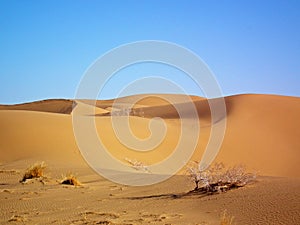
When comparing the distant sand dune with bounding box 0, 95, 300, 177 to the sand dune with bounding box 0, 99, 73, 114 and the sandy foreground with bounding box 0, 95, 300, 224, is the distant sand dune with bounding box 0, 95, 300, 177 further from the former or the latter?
the sand dune with bounding box 0, 99, 73, 114

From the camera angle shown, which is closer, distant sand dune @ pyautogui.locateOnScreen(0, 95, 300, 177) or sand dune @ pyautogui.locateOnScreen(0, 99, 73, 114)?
distant sand dune @ pyautogui.locateOnScreen(0, 95, 300, 177)

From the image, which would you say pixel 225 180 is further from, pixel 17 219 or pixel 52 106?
pixel 52 106

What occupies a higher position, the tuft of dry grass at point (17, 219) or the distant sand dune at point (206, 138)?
the distant sand dune at point (206, 138)

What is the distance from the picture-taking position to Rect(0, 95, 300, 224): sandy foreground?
24.1ft

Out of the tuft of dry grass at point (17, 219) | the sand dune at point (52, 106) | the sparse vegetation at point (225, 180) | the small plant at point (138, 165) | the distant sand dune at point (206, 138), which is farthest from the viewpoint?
the sand dune at point (52, 106)

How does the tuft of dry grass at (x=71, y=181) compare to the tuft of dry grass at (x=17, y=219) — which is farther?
the tuft of dry grass at (x=71, y=181)

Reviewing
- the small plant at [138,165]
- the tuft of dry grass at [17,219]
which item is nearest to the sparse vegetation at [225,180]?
the tuft of dry grass at [17,219]

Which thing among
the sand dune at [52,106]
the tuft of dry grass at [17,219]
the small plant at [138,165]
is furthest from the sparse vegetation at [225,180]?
the sand dune at [52,106]

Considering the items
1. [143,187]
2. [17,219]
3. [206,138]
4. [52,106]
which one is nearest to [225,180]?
[143,187]

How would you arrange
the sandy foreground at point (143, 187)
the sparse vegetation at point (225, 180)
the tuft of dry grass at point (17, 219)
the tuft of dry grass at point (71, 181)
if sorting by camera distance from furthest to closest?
the tuft of dry grass at point (71, 181)
the sparse vegetation at point (225, 180)
the tuft of dry grass at point (17, 219)
the sandy foreground at point (143, 187)

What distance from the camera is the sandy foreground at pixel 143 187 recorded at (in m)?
7.34

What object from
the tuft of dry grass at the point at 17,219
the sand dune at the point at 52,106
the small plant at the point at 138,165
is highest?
the sand dune at the point at 52,106

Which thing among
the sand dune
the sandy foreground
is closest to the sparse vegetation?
the sandy foreground

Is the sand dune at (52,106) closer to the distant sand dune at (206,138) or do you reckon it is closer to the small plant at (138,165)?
the distant sand dune at (206,138)
